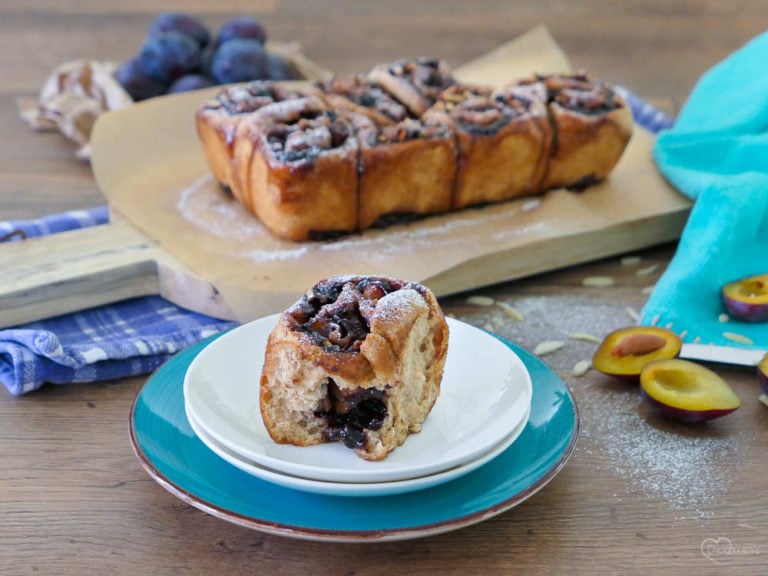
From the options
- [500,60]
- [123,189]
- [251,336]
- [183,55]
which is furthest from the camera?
[500,60]

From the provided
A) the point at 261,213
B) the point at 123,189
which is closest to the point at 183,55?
the point at 123,189

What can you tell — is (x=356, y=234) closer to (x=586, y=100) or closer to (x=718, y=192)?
(x=586, y=100)

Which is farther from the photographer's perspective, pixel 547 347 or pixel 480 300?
pixel 480 300

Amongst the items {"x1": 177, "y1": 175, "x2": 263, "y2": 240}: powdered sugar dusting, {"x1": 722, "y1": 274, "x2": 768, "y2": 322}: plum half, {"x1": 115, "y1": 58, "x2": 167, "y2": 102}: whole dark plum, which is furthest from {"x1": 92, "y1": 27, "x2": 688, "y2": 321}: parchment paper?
{"x1": 722, "y1": 274, "x2": 768, "y2": 322}: plum half

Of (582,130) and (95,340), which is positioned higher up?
(582,130)

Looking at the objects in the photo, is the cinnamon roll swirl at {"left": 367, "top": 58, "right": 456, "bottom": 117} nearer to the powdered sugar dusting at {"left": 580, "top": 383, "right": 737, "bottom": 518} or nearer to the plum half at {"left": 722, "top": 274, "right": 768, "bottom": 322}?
the plum half at {"left": 722, "top": 274, "right": 768, "bottom": 322}

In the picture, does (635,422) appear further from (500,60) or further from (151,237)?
(500,60)

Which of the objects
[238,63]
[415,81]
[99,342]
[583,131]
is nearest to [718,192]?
[583,131]
